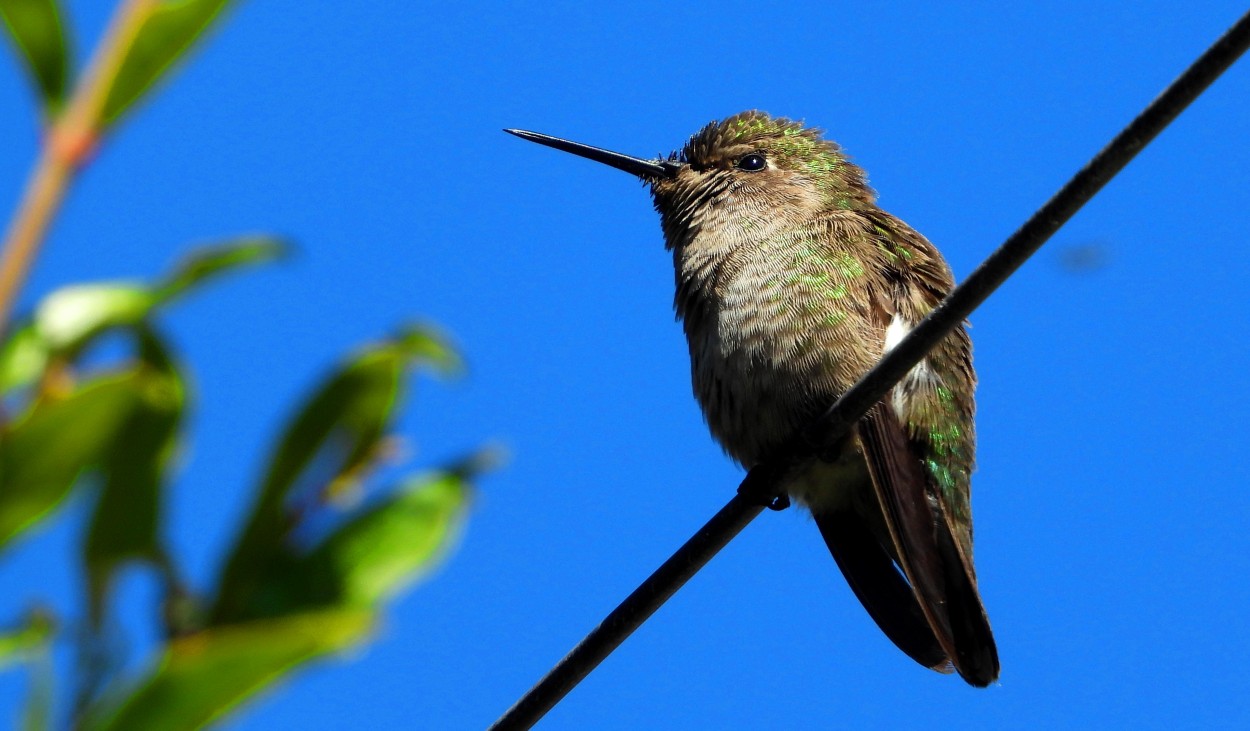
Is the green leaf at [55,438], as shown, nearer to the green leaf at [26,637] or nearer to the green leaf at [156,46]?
the green leaf at [26,637]

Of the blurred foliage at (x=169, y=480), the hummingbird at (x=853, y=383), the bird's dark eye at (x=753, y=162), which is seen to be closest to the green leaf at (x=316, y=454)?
the blurred foliage at (x=169, y=480)

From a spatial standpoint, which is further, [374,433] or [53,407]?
[374,433]

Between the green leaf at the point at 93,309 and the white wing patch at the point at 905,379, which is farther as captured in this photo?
the white wing patch at the point at 905,379

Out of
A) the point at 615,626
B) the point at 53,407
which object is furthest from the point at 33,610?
the point at 615,626

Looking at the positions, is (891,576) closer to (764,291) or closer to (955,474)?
(955,474)

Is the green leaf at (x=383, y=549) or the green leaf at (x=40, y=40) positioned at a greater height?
the green leaf at (x=40, y=40)

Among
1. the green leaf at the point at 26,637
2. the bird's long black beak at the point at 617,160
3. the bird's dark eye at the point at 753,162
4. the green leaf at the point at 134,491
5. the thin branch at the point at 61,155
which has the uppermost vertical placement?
the thin branch at the point at 61,155
